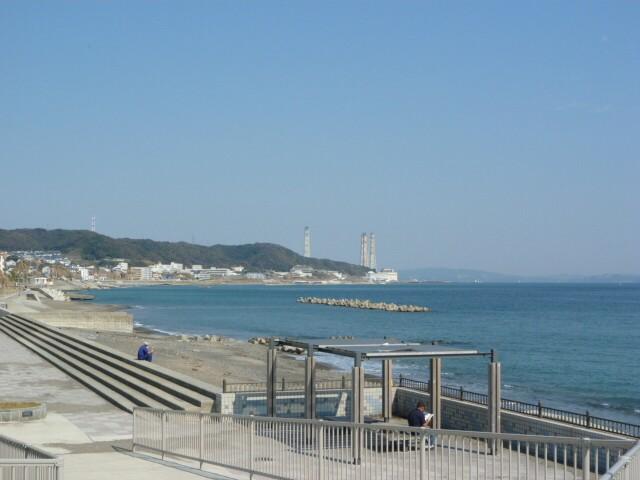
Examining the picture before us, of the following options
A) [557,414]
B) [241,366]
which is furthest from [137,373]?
[241,366]

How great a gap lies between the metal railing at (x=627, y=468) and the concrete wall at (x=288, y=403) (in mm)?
11959

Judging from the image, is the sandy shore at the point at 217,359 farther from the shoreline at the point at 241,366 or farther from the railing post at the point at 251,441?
the railing post at the point at 251,441

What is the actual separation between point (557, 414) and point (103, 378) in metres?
12.1

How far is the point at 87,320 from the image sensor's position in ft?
199

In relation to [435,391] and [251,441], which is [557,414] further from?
[251,441]

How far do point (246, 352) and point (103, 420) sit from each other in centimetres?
3551

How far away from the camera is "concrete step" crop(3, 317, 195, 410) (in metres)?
19.3

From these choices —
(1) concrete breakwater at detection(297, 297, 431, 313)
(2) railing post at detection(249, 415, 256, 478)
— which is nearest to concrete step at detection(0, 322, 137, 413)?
(2) railing post at detection(249, 415, 256, 478)

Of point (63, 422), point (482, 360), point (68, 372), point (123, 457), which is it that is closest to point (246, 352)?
point (482, 360)

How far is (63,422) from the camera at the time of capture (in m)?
17.7

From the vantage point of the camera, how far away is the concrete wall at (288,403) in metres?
18.4

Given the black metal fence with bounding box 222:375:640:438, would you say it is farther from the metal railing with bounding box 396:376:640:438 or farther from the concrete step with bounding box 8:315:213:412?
the concrete step with bounding box 8:315:213:412

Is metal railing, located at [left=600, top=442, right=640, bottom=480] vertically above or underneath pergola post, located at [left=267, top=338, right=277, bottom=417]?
above

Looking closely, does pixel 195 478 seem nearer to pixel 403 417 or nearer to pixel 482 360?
pixel 403 417
